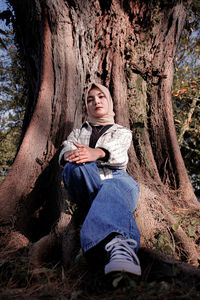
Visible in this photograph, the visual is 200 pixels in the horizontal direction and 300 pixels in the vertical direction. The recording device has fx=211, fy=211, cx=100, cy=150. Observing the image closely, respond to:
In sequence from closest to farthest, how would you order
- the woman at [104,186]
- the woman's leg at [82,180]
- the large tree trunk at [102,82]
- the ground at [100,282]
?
the ground at [100,282]
the woman at [104,186]
the woman's leg at [82,180]
the large tree trunk at [102,82]

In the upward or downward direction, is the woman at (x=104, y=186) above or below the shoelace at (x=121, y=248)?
above

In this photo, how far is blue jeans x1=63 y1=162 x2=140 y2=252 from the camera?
1.49 m

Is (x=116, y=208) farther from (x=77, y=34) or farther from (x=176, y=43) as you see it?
(x=176, y=43)

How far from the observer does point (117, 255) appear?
1.31 meters

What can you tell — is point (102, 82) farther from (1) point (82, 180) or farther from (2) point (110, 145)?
(1) point (82, 180)

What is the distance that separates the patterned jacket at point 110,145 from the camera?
209 cm

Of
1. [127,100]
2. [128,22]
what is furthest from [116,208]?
[128,22]

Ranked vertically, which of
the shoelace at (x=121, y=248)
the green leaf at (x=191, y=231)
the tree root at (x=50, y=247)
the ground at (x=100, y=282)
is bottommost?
the green leaf at (x=191, y=231)

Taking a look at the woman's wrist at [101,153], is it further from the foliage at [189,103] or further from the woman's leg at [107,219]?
the foliage at [189,103]

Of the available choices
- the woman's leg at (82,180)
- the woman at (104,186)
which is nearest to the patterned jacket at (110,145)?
the woman at (104,186)

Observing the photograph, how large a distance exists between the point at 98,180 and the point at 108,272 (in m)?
0.78

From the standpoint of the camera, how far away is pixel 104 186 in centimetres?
179

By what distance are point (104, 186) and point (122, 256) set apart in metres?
0.61

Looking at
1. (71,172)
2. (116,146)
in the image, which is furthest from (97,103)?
(71,172)
